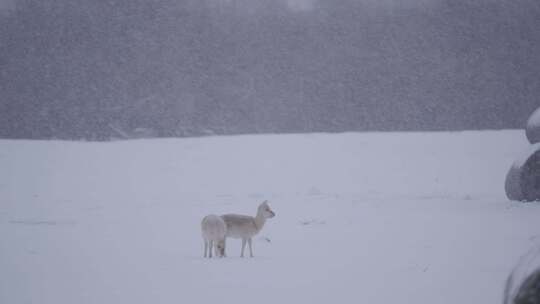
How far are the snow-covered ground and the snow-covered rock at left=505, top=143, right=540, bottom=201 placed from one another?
0.53 meters

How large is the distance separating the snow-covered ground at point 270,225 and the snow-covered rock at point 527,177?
1.74 feet

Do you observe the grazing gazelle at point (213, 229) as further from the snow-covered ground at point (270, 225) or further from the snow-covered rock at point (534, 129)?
the snow-covered rock at point (534, 129)

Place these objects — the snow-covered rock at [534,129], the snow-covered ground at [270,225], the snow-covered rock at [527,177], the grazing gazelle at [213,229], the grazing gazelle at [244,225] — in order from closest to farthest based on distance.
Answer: the snow-covered ground at [270,225], the grazing gazelle at [213,229], the grazing gazelle at [244,225], the snow-covered rock at [527,177], the snow-covered rock at [534,129]

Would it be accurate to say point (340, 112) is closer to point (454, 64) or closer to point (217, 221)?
point (454, 64)

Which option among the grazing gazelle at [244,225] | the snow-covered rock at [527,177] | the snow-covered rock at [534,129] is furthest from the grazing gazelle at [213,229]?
the snow-covered rock at [534,129]

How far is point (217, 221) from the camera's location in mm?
9805

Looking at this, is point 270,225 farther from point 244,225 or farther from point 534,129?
point 534,129

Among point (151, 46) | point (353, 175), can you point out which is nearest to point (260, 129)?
point (151, 46)

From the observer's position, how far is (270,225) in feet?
44.8

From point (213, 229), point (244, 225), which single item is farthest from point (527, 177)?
point (213, 229)

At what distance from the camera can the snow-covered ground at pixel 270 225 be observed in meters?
7.53

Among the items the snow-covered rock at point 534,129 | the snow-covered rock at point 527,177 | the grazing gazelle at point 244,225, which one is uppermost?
the snow-covered rock at point 534,129

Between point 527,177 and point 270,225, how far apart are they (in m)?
6.55

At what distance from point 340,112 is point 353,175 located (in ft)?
64.8
